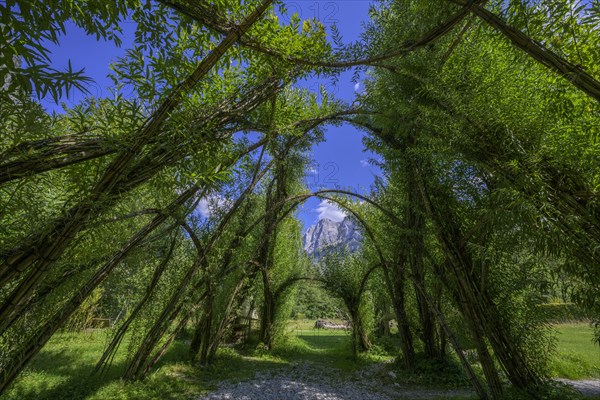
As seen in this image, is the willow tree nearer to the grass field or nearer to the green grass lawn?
the grass field

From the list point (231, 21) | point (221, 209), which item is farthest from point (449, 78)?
point (221, 209)

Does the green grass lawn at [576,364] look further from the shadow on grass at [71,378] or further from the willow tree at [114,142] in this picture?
the shadow on grass at [71,378]

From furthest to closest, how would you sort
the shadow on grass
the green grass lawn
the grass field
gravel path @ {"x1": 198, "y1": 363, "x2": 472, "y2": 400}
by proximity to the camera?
1. the green grass lawn
2. gravel path @ {"x1": 198, "y1": 363, "x2": 472, "y2": 400}
3. the grass field
4. the shadow on grass

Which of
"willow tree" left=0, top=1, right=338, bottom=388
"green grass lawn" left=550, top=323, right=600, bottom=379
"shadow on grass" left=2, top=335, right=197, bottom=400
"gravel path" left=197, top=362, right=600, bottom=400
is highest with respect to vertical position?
"willow tree" left=0, top=1, right=338, bottom=388

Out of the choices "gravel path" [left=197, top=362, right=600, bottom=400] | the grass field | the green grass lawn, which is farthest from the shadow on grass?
the green grass lawn

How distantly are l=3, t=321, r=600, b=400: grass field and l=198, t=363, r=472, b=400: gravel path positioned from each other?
31cm

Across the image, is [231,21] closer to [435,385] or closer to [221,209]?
[221,209]

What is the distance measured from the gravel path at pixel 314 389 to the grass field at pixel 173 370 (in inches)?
12.2

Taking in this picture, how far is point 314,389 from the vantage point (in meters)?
4.92

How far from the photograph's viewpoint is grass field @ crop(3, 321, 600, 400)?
3.80m

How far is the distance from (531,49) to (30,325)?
3230 mm

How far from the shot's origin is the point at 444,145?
7.00 feet

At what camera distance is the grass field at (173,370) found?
12.5 feet

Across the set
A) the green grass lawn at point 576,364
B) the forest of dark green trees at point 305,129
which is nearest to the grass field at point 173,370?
the green grass lawn at point 576,364
